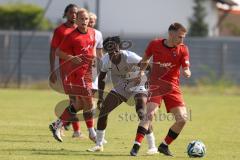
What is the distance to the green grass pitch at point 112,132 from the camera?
1236 cm

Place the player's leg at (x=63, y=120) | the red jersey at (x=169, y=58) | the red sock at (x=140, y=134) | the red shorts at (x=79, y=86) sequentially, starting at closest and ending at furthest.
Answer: the red sock at (x=140, y=134), the red jersey at (x=169, y=58), the player's leg at (x=63, y=120), the red shorts at (x=79, y=86)

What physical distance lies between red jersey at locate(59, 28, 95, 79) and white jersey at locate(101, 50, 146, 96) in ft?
5.86

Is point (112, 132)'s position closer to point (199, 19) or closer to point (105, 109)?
point (105, 109)

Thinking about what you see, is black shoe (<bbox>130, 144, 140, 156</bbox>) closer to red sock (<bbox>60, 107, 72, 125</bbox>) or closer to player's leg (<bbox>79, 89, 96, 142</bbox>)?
player's leg (<bbox>79, 89, 96, 142</bbox>)

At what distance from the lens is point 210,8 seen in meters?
53.6

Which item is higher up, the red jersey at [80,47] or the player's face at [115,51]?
the player's face at [115,51]

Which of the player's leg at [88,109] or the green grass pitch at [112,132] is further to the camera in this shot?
the player's leg at [88,109]

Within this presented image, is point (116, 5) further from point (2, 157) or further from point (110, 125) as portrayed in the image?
point (2, 157)

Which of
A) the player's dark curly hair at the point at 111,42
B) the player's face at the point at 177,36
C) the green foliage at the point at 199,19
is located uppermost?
the player's face at the point at 177,36

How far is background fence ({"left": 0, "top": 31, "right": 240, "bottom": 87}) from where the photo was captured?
36.3m

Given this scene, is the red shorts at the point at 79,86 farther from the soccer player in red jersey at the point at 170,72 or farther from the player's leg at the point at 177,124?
the player's leg at the point at 177,124

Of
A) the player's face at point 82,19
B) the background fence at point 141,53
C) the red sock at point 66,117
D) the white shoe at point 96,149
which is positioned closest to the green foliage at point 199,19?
the background fence at point 141,53

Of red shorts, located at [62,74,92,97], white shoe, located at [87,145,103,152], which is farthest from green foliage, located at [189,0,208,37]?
white shoe, located at [87,145,103,152]

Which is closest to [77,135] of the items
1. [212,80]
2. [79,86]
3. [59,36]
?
[79,86]
